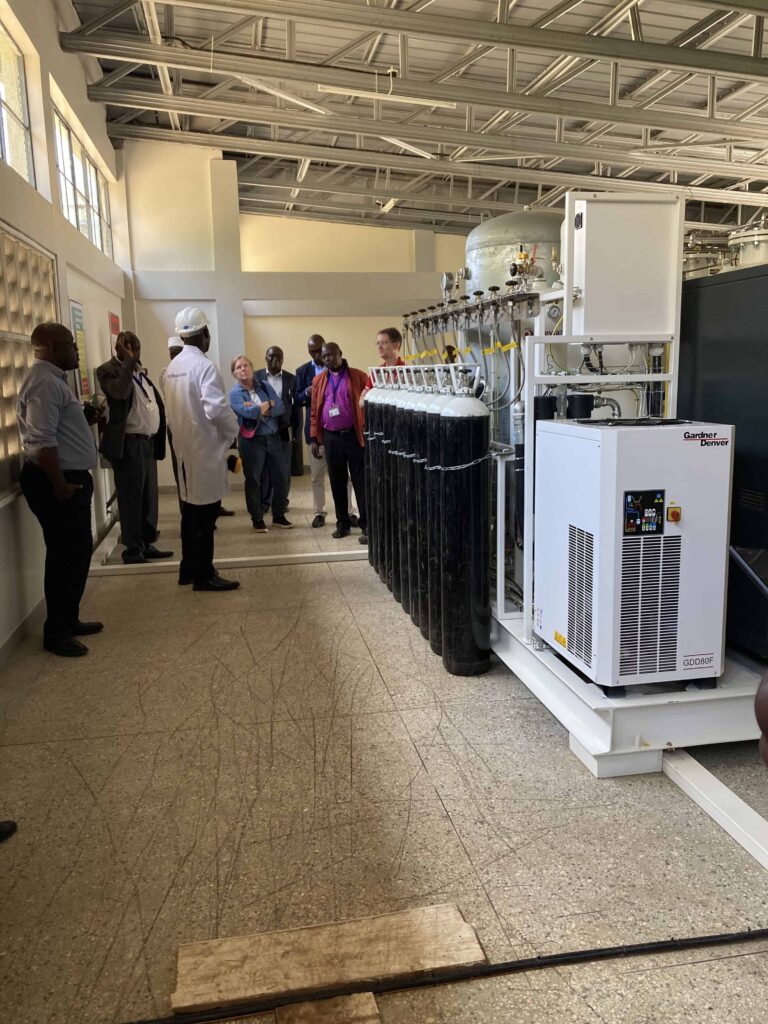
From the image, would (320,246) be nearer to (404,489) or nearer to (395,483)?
(395,483)

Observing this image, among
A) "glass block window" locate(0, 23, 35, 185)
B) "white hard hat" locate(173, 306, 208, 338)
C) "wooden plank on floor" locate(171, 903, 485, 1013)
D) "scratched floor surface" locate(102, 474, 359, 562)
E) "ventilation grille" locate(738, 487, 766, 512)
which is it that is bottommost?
"wooden plank on floor" locate(171, 903, 485, 1013)

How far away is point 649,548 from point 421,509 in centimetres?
138

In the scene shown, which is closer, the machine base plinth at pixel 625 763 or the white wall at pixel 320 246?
the machine base plinth at pixel 625 763

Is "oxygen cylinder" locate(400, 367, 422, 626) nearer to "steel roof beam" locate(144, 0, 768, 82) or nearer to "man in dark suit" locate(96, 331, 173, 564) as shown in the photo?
"man in dark suit" locate(96, 331, 173, 564)

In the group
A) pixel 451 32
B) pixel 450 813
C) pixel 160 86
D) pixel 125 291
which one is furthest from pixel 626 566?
pixel 125 291

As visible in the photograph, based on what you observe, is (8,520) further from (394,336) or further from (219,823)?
(394,336)

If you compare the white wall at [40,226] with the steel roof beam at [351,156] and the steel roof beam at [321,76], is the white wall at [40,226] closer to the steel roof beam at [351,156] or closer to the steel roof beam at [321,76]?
the steel roof beam at [321,76]

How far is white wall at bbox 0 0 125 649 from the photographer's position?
3814 mm

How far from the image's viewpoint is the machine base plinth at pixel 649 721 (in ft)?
8.07

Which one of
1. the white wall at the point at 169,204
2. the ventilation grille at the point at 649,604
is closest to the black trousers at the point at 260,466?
the white wall at the point at 169,204

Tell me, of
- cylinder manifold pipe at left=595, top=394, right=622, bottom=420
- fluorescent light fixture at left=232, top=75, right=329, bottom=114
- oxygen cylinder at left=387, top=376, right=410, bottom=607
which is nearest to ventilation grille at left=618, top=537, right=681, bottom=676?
cylinder manifold pipe at left=595, top=394, right=622, bottom=420

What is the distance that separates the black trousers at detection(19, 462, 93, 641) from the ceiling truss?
10.6 ft

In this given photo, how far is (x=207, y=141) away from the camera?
8414 mm

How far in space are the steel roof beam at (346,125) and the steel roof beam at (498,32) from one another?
1697 mm
